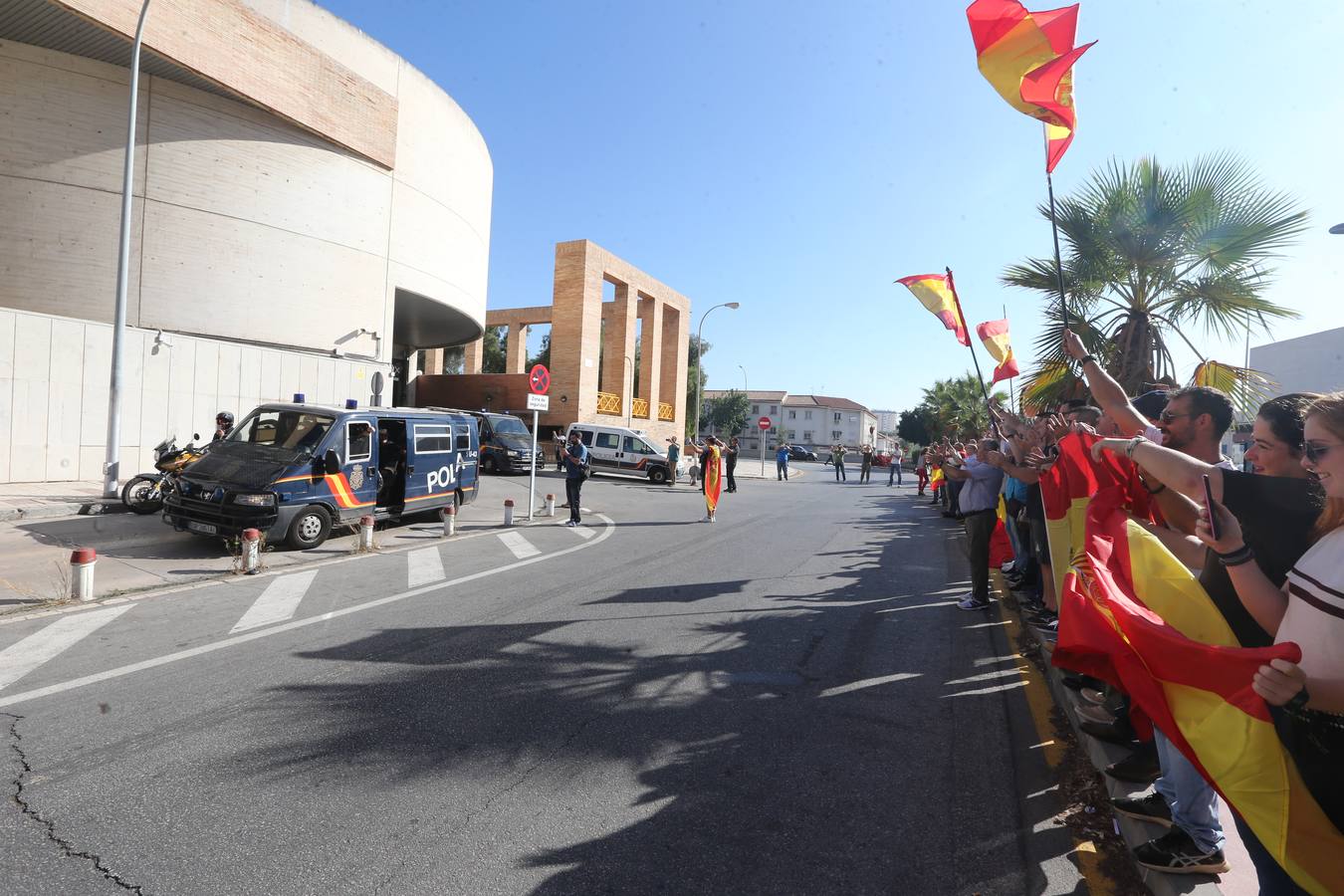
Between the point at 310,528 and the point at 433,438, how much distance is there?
122 inches

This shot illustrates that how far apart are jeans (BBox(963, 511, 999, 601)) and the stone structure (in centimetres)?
2510

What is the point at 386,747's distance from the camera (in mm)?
3611

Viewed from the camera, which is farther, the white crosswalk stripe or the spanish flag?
the white crosswalk stripe

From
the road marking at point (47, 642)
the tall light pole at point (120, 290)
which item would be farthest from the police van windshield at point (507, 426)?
the road marking at point (47, 642)

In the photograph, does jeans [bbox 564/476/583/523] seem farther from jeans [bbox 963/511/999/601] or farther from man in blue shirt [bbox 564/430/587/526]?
jeans [bbox 963/511/999/601]

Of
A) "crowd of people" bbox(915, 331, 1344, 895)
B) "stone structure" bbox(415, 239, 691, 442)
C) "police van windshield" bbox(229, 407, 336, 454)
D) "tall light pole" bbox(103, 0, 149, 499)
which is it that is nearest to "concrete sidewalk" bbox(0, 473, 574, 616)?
"tall light pole" bbox(103, 0, 149, 499)

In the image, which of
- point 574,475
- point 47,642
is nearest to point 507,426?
point 574,475

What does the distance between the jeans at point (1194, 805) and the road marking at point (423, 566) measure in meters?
6.61

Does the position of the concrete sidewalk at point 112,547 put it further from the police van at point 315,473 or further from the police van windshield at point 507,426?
the police van windshield at point 507,426

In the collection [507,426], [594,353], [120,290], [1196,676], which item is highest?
[594,353]

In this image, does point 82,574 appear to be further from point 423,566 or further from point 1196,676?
point 1196,676

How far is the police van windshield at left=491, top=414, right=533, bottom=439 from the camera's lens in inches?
961

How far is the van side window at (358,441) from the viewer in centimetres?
1003

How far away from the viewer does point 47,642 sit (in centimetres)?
521
